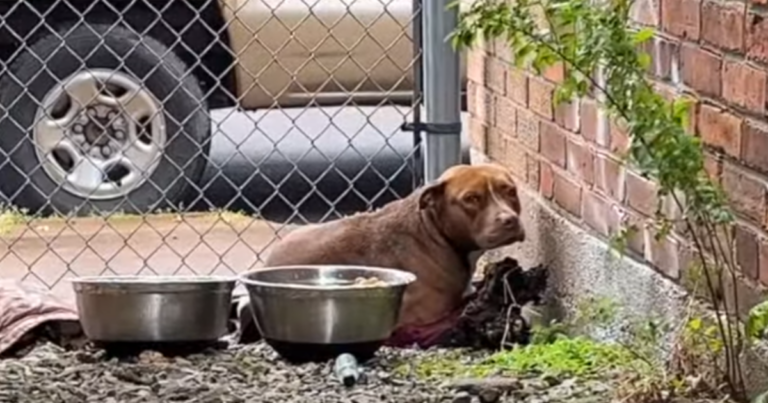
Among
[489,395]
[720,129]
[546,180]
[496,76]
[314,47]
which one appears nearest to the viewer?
[720,129]

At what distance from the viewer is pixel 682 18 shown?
3.93m

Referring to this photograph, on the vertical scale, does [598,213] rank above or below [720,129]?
below

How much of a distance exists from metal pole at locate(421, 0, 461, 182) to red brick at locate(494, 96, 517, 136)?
158 millimetres

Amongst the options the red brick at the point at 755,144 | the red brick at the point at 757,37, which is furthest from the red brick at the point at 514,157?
the red brick at the point at 757,37

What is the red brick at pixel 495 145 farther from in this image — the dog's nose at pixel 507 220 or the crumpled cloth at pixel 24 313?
the crumpled cloth at pixel 24 313

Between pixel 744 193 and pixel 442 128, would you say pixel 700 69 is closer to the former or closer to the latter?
pixel 744 193

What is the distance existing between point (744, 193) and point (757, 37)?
1.13 feet

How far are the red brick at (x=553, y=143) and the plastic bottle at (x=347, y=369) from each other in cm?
100

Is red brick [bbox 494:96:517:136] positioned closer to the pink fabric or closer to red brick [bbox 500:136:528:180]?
red brick [bbox 500:136:528:180]

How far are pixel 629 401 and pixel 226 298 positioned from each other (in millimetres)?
1284

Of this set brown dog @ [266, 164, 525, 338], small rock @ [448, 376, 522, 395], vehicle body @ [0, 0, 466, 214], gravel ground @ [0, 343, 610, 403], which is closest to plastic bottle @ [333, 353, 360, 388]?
gravel ground @ [0, 343, 610, 403]

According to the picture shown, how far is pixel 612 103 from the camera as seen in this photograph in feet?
11.7

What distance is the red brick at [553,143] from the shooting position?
16.2ft

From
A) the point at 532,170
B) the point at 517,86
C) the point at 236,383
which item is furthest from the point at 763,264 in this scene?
the point at 517,86
